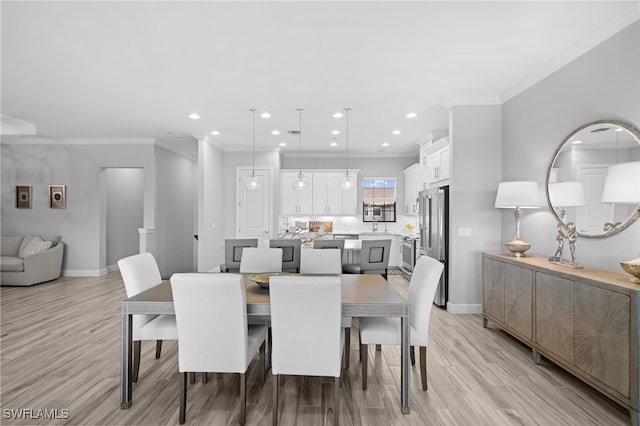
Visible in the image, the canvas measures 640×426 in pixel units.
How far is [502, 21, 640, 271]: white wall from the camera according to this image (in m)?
2.47

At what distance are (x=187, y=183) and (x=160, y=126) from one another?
2.75m

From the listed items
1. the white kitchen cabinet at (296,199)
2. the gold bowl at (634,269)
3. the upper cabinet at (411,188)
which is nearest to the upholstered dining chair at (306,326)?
the gold bowl at (634,269)

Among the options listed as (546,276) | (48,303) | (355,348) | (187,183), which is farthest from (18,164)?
(546,276)

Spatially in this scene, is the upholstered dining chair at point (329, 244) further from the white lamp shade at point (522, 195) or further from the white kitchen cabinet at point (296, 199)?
the white kitchen cabinet at point (296, 199)

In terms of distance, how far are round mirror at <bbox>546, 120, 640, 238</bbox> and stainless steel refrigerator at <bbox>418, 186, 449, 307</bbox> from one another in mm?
1278

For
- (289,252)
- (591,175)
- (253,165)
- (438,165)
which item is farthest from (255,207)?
(591,175)

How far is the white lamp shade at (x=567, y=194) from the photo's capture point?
285 cm

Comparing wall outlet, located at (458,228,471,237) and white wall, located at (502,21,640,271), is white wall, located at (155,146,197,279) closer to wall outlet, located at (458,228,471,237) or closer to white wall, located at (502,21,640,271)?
wall outlet, located at (458,228,471,237)

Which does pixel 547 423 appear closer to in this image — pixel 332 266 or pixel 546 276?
pixel 546 276

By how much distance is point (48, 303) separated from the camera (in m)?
4.76

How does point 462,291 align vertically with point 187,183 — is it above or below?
below

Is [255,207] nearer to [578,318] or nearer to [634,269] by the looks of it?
[578,318]

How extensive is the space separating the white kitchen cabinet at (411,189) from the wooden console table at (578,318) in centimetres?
362

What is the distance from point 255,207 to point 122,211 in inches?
126
